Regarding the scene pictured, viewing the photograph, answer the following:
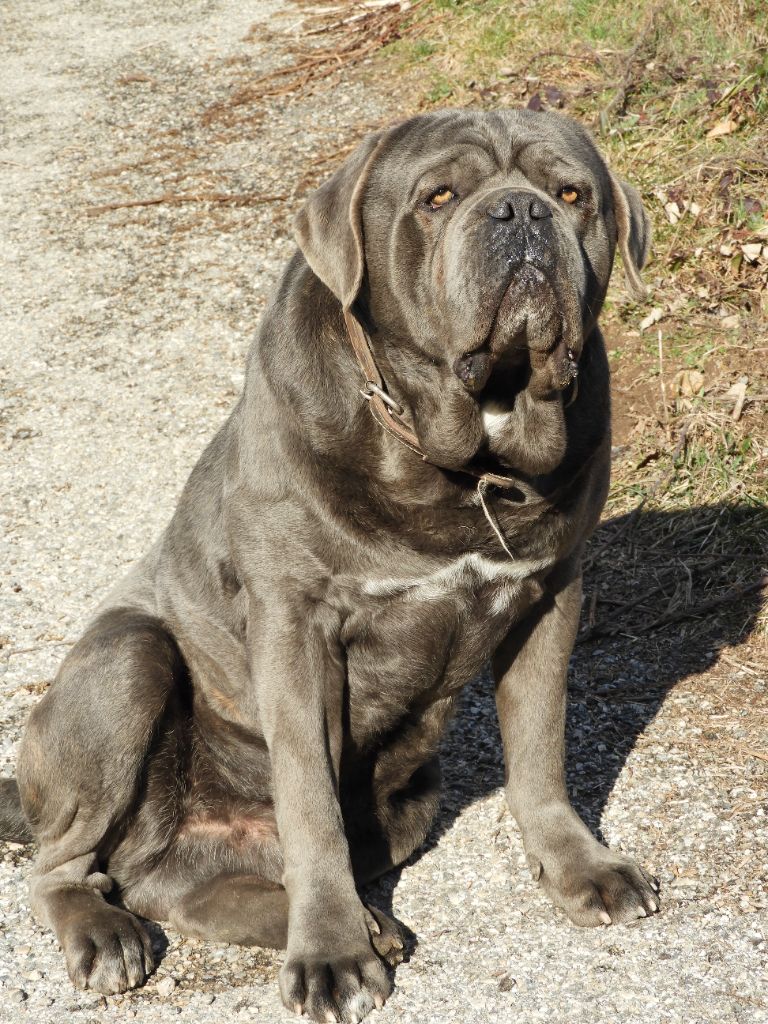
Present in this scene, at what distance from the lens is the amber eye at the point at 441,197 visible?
2.99m

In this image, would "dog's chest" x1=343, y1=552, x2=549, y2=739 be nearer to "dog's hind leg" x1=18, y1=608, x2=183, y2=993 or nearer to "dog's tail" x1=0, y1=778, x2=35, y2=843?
"dog's hind leg" x1=18, y1=608, x2=183, y2=993

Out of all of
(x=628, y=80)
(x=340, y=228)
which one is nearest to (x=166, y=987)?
(x=340, y=228)

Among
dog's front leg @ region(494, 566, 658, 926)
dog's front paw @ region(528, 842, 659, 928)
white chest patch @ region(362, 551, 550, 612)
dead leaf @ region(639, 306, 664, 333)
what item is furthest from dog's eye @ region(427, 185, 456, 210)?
dead leaf @ region(639, 306, 664, 333)

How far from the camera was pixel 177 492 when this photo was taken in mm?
5820

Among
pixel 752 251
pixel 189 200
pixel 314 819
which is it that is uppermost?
pixel 314 819

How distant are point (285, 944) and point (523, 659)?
0.95 metres

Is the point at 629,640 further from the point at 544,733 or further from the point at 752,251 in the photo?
the point at 752,251

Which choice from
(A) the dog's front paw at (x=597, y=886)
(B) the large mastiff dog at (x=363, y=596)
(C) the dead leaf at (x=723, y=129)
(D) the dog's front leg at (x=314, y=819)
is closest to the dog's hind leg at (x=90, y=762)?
(B) the large mastiff dog at (x=363, y=596)

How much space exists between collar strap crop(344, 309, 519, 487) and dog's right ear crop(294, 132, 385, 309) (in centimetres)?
9

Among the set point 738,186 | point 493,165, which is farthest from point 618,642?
point 738,186

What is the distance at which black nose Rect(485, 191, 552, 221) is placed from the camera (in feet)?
9.11

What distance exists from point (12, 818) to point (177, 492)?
2.47m

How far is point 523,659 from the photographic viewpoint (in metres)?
3.41

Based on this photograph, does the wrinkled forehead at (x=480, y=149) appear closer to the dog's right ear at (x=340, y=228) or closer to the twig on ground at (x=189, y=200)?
the dog's right ear at (x=340, y=228)
